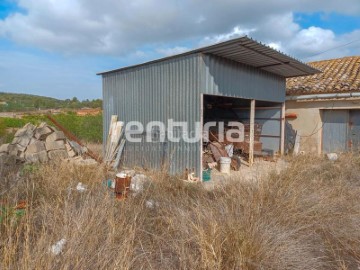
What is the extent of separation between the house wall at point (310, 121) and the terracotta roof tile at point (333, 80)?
0.57 metres

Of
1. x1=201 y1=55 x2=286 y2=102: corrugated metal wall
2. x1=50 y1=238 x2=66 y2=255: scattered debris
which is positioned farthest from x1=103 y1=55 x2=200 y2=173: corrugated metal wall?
x1=50 y1=238 x2=66 y2=255: scattered debris

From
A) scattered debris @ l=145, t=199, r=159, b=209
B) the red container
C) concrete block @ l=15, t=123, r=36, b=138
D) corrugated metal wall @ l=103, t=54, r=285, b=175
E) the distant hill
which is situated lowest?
scattered debris @ l=145, t=199, r=159, b=209

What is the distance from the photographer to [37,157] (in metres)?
8.95

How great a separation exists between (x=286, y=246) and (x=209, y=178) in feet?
15.7

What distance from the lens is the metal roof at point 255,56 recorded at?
6.59 metres

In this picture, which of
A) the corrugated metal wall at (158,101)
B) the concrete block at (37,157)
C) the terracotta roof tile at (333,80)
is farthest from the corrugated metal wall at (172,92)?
the terracotta roof tile at (333,80)

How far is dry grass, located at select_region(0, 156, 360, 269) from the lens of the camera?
2.66m

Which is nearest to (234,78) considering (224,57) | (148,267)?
(224,57)

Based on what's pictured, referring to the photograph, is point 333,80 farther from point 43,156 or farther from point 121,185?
point 43,156

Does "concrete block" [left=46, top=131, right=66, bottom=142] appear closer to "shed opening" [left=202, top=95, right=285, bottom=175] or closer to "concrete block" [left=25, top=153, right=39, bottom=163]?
"concrete block" [left=25, top=153, right=39, bottom=163]

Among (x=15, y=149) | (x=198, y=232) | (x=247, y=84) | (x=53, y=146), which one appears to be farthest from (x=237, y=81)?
(x=15, y=149)

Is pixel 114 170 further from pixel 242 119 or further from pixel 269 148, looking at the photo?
pixel 269 148

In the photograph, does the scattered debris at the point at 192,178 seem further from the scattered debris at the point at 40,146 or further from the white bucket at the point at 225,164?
the scattered debris at the point at 40,146

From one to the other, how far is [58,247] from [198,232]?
151 centimetres
